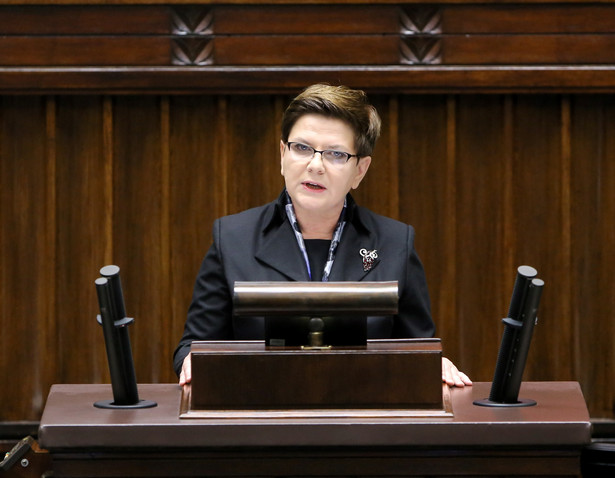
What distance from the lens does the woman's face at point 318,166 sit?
2824mm

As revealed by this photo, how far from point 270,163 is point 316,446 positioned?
6.69 ft

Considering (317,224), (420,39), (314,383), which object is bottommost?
(314,383)

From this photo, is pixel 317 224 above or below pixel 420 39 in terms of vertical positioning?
below

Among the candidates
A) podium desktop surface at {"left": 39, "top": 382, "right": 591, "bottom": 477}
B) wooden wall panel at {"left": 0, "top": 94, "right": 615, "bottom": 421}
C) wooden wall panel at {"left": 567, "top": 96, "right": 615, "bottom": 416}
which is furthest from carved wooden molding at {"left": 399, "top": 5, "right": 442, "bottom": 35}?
podium desktop surface at {"left": 39, "top": 382, "right": 591, "bottom": 477}

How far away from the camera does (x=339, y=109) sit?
9.34ft

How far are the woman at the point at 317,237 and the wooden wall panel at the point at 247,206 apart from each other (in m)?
0.85

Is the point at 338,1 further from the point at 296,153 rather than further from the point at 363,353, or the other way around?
the point at 363,353

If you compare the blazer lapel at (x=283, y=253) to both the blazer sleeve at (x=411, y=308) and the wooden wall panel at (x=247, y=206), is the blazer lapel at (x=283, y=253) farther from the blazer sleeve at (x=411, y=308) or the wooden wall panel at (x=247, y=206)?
the wooden wall panel at (x=247, y=206)

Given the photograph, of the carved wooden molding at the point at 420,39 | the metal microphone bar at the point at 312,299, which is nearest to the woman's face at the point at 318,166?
the metal microphone bar at the point at 312,299

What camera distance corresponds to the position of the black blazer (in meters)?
2.89

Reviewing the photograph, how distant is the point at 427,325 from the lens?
2.98 metres

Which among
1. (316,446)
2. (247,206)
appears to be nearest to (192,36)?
(247,206)

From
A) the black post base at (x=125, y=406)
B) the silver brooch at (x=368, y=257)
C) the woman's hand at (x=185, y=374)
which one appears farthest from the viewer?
the silver brooch at (x=368, y=257)

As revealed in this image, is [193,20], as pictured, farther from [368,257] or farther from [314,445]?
[314,445]
